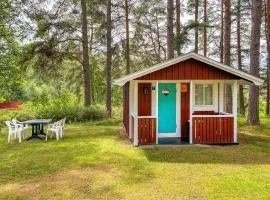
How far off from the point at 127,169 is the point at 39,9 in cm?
1338

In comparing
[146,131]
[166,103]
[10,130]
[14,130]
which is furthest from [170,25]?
[10,130]

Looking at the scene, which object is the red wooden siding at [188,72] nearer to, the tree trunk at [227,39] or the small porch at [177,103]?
the small porch at [177,103]

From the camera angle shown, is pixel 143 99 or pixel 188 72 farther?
pixel 143 99

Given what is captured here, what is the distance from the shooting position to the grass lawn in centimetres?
601

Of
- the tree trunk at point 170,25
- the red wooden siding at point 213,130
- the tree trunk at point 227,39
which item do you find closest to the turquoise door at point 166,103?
the red wooden siding at point 213,130

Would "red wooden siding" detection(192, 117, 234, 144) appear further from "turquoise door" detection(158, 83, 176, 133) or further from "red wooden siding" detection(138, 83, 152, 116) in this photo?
"red wooden siding" detection(138, 83, 152, 116)

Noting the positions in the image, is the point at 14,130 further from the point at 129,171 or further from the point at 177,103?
the point at 129,171

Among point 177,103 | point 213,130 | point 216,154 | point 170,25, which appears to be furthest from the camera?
point 170,25

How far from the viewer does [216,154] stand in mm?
9141

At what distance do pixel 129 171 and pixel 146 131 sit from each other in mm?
3102

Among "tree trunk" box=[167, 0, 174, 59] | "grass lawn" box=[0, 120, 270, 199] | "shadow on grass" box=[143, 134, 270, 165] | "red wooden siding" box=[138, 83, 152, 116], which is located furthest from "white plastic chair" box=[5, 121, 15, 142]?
"tree trunk" box=[167, 0, 174, 59]

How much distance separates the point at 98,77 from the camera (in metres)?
28.2

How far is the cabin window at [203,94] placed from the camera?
11.7 metres

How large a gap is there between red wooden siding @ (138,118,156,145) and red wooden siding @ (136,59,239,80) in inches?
50.6
